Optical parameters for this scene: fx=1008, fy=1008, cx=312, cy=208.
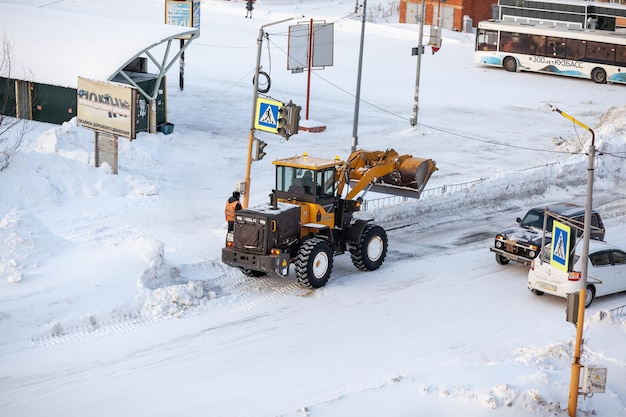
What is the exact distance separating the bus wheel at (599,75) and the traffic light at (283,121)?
33.2 m

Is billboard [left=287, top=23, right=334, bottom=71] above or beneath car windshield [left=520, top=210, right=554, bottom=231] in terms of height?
above

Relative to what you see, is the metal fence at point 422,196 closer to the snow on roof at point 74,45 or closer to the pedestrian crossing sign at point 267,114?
the pedestrian crossing sign at point 267,114

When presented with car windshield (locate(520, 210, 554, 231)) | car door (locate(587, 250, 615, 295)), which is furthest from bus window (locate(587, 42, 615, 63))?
car door (locate(587, 250, 615, 295))

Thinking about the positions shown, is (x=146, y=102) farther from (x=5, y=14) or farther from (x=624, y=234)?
(x=624, y=234)

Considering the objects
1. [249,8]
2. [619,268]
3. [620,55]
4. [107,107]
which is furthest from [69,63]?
[249,8]

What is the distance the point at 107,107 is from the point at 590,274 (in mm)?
15230

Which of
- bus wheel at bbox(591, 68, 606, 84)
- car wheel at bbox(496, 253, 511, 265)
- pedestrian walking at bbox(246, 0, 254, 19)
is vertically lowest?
car wheel at bbox(496, 253, 511, 265)

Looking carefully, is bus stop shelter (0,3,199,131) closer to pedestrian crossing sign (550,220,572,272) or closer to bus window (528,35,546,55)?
pedestrian crossing sign (550,220,572,272)

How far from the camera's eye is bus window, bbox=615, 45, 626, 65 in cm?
5225

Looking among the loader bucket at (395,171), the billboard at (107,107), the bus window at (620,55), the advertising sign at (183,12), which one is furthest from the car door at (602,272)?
the bus window at (620,55)

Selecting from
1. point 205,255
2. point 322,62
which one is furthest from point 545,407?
point 322,62

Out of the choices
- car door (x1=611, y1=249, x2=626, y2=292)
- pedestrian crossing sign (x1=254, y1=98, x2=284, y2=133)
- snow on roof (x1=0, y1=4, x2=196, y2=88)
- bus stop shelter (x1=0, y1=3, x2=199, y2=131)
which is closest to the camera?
car door (x1=611, y1=249, x2=626, y2=292)

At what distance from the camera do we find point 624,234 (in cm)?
2702

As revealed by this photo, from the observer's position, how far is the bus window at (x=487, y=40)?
5612cm
